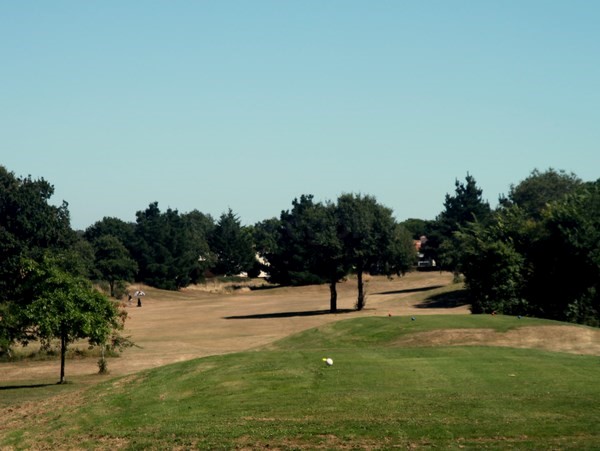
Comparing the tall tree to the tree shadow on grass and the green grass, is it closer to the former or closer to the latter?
the tree shadow on grass

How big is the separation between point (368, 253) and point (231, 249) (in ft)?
318

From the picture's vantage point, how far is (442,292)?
342ft

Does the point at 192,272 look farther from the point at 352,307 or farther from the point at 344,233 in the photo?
the point at 344,233

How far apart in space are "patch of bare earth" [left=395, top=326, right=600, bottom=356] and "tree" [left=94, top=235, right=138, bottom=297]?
91.5 meters

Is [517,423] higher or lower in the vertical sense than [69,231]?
lower

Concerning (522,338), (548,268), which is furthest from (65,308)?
(548,268)

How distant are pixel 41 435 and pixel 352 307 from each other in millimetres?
71084

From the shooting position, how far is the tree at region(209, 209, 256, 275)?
591 feet

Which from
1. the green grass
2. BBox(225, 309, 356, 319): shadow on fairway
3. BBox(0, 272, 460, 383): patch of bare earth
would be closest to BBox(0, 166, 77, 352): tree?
BBox(0, 272, 460, 383): patch of bare earth

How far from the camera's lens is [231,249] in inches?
7131

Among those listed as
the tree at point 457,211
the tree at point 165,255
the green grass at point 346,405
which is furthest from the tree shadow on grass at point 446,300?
the tree at point 165,255

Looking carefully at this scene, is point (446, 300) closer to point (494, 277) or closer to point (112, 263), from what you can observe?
point (494, 277)

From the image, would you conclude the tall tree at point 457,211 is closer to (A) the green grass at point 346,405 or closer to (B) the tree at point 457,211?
(B) the tree at point 457,211

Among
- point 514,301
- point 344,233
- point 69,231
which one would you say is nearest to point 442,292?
point 344,233
